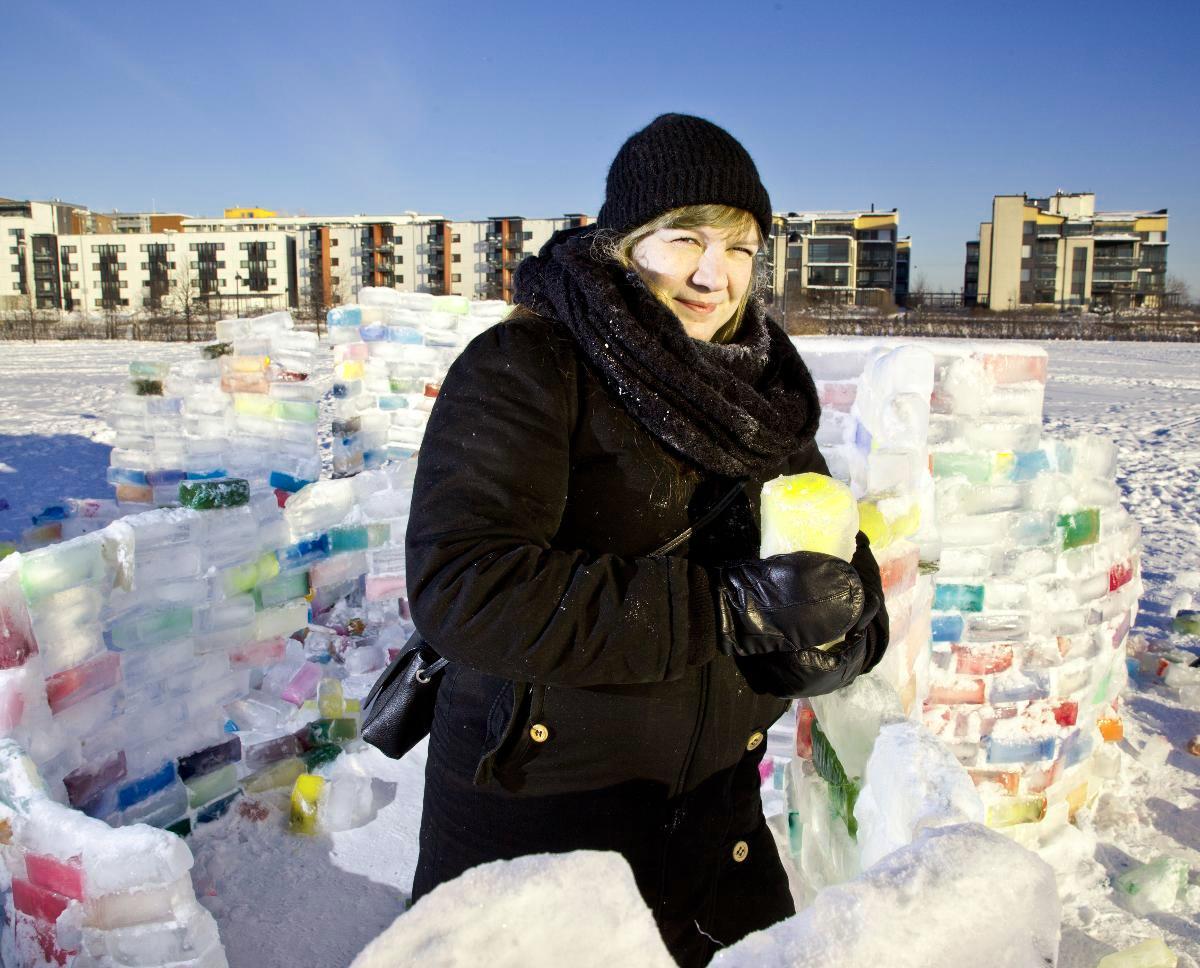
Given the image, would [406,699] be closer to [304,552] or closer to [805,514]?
[805,514]

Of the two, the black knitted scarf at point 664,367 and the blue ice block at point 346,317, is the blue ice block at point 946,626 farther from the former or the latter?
the blue ice block at point 346,317

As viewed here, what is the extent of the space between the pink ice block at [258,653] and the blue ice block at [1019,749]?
2.74m

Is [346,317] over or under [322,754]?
over

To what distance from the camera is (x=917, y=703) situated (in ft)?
11.0

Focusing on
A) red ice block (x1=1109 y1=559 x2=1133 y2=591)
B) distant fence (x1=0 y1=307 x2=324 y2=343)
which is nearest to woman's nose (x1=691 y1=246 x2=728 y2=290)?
red ice block (x1=1109 y1=559 x2=1133 y2=591)

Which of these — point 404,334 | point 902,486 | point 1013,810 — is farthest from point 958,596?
point 404,334

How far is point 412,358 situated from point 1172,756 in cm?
680

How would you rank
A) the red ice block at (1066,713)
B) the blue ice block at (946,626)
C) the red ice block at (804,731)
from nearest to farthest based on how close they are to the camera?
the red ice block at (804,731)
the blue ice block at (946,626)
the red ice block at (1066,713)

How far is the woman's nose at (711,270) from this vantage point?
5.04ft

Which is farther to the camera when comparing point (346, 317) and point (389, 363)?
point (389, 363)

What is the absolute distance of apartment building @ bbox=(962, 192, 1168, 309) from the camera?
2680 inches

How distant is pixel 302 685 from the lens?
4.21 metres

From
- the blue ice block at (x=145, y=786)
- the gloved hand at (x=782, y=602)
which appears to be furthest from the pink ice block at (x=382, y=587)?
the gloved hand at (x=782, y=602)

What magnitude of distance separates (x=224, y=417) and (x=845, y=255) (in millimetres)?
67717
